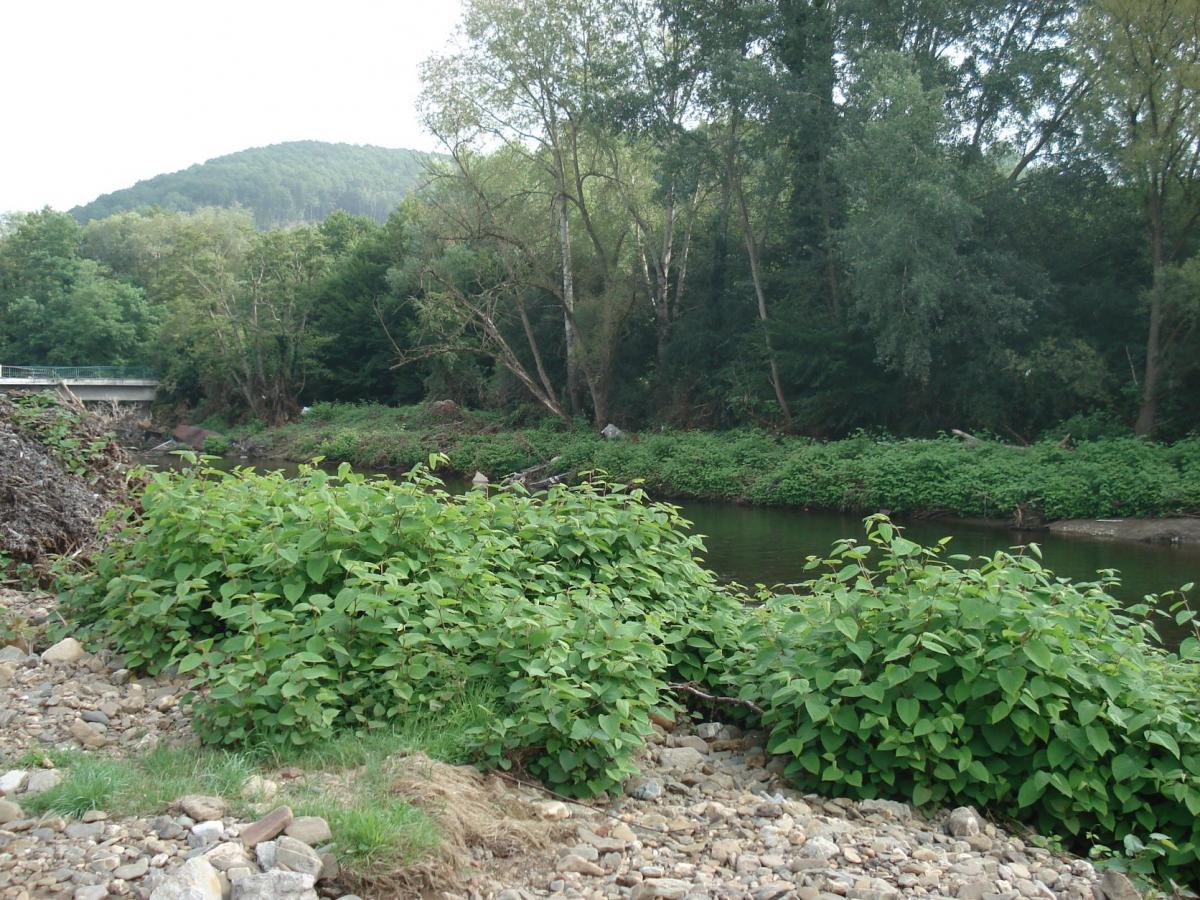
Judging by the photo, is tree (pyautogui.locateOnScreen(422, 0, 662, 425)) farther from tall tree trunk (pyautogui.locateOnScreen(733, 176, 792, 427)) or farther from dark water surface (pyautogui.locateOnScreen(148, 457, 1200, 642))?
dark water surface (pyautogui.locateOnScreen(148, 457, 1200, 642))

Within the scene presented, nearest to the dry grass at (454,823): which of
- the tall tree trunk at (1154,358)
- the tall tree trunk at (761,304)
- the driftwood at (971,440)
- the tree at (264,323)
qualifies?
the driftwood at (971,440)

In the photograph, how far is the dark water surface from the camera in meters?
14.0

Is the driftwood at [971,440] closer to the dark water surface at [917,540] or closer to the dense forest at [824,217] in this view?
the dense forest at [824,217]

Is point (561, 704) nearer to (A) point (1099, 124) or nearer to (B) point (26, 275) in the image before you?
(A) point (1099, 124)

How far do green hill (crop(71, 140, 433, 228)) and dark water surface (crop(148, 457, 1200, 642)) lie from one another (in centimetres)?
10915

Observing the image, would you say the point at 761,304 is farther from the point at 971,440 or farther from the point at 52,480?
the point at 52,480

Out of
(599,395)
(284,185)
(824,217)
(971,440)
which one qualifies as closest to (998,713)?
(971,440)

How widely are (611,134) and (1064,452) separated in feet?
52.2

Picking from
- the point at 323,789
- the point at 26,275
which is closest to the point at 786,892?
the point at 323,789

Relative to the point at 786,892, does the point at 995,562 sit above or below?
above

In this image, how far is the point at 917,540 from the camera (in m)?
17.3

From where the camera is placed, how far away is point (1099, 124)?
22734 millimetres

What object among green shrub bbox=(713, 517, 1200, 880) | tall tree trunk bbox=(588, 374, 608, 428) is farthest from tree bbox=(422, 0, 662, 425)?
green shrub bbox=(713, 517, 1200, 880)

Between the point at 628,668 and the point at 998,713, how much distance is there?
1.68 m
